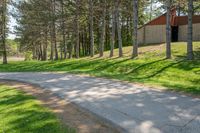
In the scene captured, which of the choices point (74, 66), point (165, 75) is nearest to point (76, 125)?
point (165, 75)

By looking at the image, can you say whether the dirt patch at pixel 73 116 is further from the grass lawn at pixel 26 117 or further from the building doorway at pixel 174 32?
the building doorway at pixel 174 32

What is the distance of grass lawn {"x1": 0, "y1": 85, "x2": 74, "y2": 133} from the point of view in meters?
6.95

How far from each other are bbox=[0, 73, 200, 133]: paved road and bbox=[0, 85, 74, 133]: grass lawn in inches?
44.9

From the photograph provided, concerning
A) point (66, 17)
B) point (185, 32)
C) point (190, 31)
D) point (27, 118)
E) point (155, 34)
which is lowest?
point (27, 118)

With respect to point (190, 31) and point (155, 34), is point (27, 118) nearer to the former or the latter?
point (190, 31)

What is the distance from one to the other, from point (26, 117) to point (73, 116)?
3.99ft

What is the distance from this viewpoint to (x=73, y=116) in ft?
26.1

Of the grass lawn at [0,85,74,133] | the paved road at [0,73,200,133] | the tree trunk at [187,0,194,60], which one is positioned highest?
the tree trunk at [187,0,194,60]

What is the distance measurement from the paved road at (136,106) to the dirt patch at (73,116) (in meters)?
0.23

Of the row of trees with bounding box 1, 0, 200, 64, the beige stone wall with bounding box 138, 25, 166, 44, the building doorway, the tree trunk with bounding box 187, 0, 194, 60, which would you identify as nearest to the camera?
the tree trunk with bounding box 187, 0, 194, 60

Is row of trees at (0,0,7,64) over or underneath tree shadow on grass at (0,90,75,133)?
over

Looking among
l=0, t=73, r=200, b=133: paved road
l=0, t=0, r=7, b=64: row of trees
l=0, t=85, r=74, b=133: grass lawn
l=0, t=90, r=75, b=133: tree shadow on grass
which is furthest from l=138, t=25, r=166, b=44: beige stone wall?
l=0, t=90, r=75, b=133: tree shadow on grass

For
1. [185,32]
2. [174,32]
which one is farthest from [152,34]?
[185,32]

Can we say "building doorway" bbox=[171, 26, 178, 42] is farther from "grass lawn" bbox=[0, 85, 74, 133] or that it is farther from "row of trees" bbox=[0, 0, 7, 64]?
"grass lawn" bbox=[0, 85, 74, 133]
